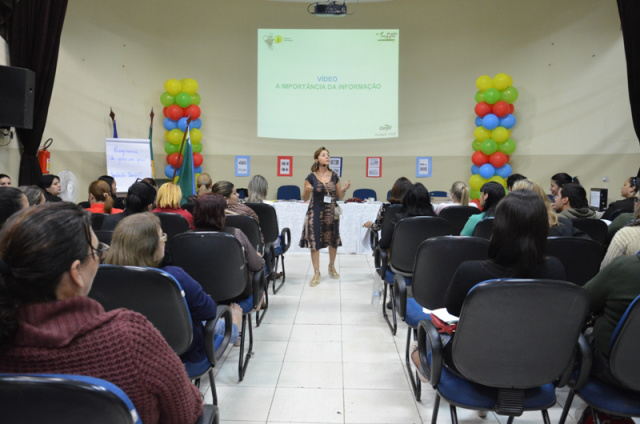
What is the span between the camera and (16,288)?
945 mm

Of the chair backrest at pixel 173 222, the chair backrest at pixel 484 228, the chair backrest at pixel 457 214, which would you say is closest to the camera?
the chair backrest at pixel 484 228

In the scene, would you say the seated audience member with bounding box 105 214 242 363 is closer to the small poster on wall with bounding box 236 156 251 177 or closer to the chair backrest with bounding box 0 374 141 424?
the chair backrest with bounding box 0 374 141 424

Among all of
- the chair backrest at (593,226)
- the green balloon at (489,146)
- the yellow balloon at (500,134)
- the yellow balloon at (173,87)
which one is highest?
the yellow balloon at (173,87)

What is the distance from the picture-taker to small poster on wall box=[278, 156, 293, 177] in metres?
8.08

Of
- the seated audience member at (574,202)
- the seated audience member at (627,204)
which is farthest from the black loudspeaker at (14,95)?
the seated audience member at (627,204)

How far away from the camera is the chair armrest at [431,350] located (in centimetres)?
174

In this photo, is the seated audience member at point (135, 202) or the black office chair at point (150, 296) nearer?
the black office chair at point (150, 296)

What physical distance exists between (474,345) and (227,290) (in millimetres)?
1519

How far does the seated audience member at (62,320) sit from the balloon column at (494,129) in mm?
6793

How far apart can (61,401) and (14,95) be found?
4.98m

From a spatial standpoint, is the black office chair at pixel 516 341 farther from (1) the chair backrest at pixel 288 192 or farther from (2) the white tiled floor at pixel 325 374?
(1) the chair backrest at pixel 288 192

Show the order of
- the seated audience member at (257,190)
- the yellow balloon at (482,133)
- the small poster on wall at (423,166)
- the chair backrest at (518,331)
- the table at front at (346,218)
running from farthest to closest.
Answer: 1. the small poster on wall at (423,166)
2. the yellow balloon at (482,133)
3. the table at front at (346,218)
4. the seated audience member at (257,190)
5. the chair backrest at (518,331)

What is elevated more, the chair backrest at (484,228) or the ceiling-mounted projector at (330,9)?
the ceiling-mounted projector at (330,9)

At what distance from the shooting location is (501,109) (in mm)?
7004
